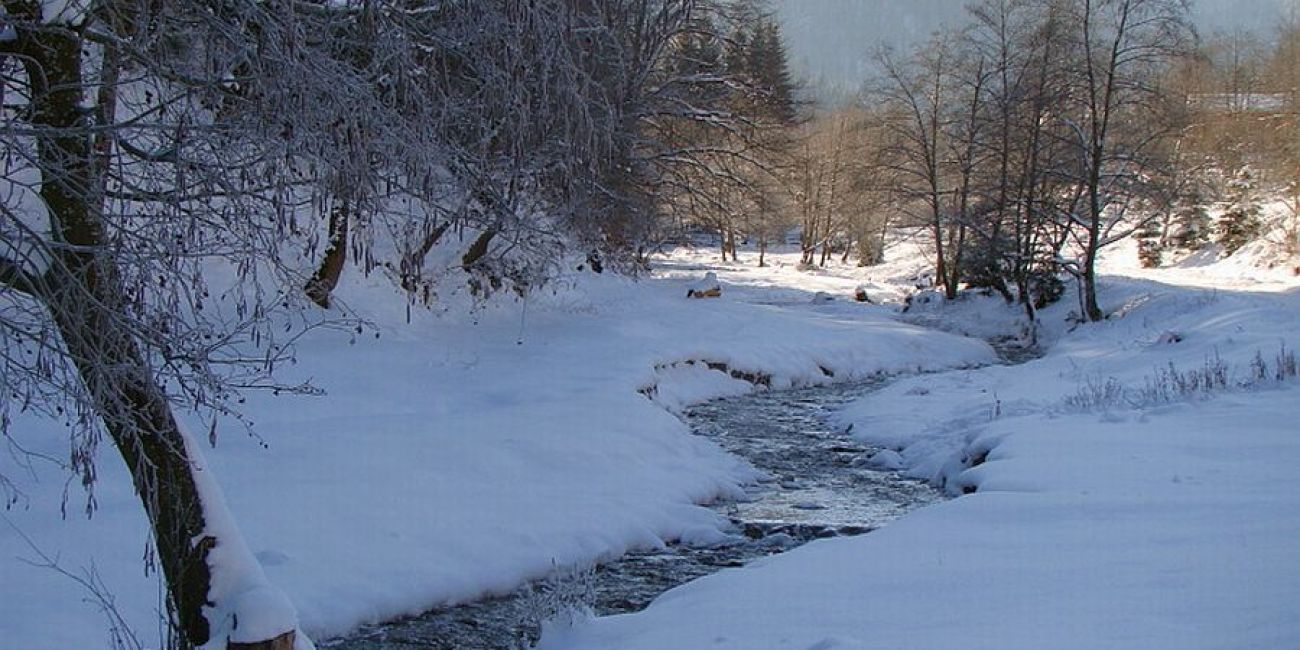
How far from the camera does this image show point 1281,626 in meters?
3.69

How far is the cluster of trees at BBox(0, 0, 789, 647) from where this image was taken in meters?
3.28

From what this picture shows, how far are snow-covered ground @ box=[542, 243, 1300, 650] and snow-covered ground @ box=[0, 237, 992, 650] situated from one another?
5.78 ft

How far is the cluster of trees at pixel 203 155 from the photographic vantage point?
10.8 feet

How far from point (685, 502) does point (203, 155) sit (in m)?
6.66

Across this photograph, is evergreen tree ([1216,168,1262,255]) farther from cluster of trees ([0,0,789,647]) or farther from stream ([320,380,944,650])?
cluster of trees ([0,0,789,647])

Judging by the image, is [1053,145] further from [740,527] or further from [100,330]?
[100,330]

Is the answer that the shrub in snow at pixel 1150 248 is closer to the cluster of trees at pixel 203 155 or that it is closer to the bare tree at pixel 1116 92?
the bare tree at pixel 1116 92

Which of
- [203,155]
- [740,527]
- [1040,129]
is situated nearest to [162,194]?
[203,155]

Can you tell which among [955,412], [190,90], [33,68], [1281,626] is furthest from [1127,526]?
[955,412]

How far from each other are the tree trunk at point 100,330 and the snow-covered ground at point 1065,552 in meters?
2.28

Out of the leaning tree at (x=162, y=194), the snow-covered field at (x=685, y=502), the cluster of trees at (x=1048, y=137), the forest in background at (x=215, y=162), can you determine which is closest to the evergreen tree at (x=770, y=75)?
the cluster of trees at (x=1048, y=137)

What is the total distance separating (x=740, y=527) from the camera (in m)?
8.89

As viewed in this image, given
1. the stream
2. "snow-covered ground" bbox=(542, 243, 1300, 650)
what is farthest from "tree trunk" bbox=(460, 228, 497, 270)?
"snow-covered ground" bbox=(542, 243, 1300, 650)

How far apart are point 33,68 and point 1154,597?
5052 millimetres
